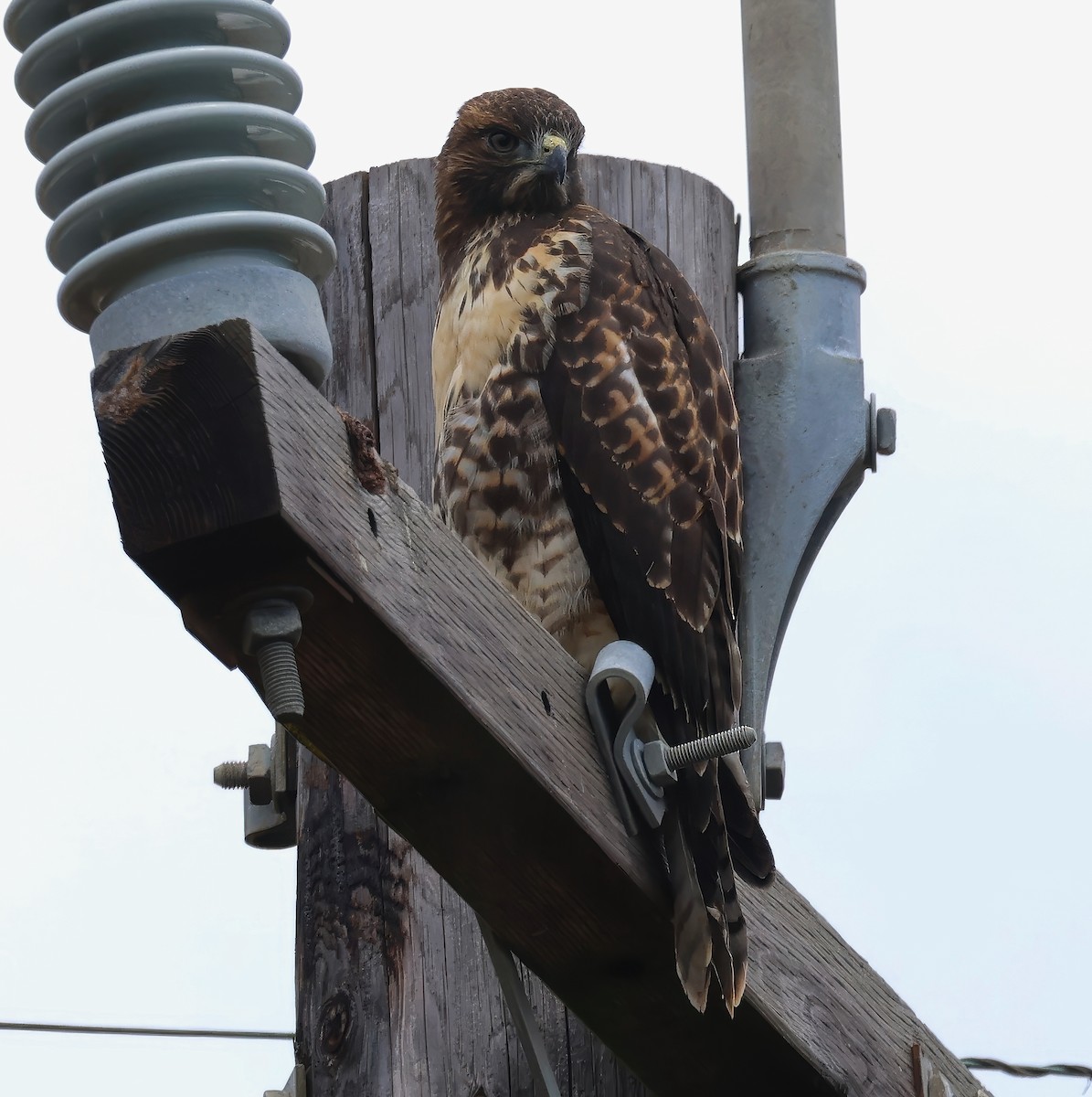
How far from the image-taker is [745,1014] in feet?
7.93

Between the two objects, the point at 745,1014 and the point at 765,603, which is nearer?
the point at 745,1014

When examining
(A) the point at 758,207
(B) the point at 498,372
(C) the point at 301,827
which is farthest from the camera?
(A) the point at 758,207

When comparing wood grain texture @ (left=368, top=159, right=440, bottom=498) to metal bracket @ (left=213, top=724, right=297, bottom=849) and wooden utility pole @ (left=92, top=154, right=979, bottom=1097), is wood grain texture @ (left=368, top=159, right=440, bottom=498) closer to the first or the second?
wooden utility pole @ (left=92, top=154, right=979, bottom=1097)

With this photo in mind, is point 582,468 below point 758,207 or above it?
below

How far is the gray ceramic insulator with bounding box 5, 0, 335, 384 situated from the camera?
67.2 inches

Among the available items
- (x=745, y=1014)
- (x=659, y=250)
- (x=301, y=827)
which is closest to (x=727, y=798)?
(x=745, y=1014)

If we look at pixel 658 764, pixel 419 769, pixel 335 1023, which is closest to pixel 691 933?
pixel 658 764

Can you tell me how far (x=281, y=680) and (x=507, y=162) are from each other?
7.07 feet

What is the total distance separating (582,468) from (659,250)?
51cm

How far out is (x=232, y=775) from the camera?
2.90 metres

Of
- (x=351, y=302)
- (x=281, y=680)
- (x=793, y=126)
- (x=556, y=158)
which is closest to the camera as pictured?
(x=281, y=680)

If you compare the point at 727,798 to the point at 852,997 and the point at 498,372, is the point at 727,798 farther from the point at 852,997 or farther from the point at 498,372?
the point at 498,372

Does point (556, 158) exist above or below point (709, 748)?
above

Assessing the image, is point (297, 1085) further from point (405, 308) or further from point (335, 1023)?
point (405, 308)
